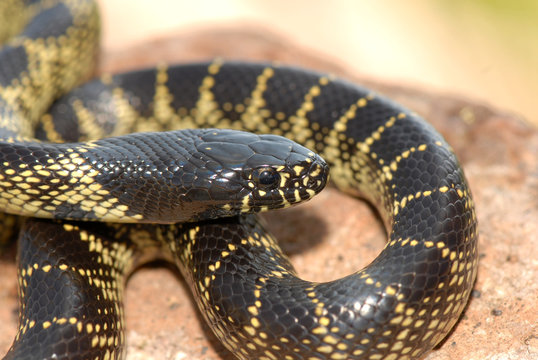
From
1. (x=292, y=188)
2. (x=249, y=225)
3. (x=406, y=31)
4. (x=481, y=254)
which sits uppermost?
(x=292, y=188)

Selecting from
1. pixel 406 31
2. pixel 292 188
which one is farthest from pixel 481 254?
pixel 406 31

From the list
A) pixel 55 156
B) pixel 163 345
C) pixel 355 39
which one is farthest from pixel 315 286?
pixel 355 39

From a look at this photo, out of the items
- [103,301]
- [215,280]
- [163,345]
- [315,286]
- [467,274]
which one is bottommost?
[163,345]

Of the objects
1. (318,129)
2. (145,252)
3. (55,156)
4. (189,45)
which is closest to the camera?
(55,156)

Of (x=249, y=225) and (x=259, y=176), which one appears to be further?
(x=249, y=225)

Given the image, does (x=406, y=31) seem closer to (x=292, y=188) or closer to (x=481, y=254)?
(x=481, y=254)

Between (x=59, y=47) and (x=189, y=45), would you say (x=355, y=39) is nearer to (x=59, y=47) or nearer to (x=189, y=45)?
(x=189, y=45)
